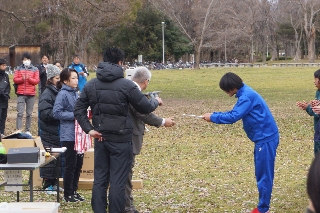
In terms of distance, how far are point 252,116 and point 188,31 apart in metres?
Answer: 68.7

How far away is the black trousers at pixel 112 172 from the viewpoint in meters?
6.09

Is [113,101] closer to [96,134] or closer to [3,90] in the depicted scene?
[96,134]

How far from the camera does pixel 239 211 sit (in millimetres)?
7094

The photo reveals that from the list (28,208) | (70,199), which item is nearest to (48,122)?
(70,199)

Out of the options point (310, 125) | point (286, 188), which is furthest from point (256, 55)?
point (286, 188)

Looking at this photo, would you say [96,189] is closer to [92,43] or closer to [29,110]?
[29,110]

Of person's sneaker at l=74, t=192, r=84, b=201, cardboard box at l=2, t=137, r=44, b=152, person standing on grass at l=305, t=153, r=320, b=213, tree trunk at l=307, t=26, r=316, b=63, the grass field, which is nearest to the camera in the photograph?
person standing on grass at l=305, t=153, r=320, b=213

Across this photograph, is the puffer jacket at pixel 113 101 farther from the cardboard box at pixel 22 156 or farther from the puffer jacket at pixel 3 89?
the puffer jacket at pixel 3 89

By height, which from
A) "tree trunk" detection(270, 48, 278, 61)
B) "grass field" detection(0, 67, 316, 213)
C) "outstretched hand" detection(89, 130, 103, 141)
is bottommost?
"grass field" detection(0, 67, 316, 213)

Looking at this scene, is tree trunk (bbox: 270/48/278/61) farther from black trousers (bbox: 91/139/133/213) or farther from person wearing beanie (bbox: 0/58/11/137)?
black trousers (bbox: 91/139/133/213)

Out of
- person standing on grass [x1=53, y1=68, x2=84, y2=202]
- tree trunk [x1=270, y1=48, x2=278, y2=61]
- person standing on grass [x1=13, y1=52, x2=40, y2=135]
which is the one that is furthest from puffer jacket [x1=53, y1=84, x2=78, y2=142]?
tree trunk [x1=270, y1=48, x2=278, y2=61]

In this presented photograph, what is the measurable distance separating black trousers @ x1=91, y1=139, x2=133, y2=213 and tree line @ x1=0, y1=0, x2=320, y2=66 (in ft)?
127

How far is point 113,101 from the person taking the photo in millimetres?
5973

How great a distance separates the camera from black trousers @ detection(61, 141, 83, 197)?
24.0 feet
